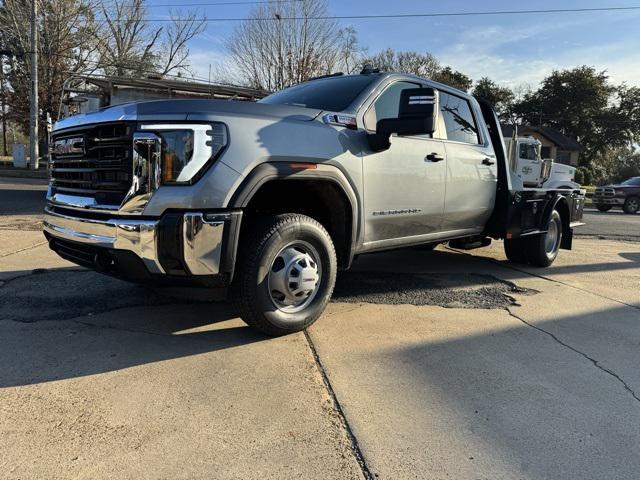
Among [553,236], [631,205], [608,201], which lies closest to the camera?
[553,236]

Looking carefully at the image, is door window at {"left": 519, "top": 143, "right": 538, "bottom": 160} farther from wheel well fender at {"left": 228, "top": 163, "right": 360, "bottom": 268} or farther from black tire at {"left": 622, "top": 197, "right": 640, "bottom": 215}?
wheel well fender at {"left": 228, "top": 163, "right": 360, "bottom": 268}

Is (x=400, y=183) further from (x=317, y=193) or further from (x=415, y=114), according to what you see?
(x=317, y=193)

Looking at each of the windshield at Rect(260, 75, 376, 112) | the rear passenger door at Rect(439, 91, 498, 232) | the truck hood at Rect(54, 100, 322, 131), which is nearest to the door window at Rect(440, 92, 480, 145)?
the rear passenger door at Rect(439, 91, 498, 232)

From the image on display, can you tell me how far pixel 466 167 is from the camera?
5.22 meters

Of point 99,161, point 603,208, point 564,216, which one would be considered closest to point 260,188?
point 99,161

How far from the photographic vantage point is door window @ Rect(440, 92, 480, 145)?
203 inches

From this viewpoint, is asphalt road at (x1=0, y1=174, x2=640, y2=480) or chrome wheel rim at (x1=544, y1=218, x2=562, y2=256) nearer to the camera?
asphalt road at (x1=0, y1=174, x2=640, y2=480)

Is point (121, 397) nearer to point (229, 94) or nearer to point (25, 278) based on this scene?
point (25, 278)

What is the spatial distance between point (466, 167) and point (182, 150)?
3.18m

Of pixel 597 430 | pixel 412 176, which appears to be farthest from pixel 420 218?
pixel 597 430

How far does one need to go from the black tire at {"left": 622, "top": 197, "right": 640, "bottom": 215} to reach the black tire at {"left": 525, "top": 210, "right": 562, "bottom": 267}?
18.7 metres

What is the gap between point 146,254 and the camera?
3.06 meters

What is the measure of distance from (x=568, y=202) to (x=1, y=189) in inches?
601

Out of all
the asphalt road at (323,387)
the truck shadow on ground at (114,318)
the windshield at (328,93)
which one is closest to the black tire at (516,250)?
the truck shadow on ground at (114,318)
